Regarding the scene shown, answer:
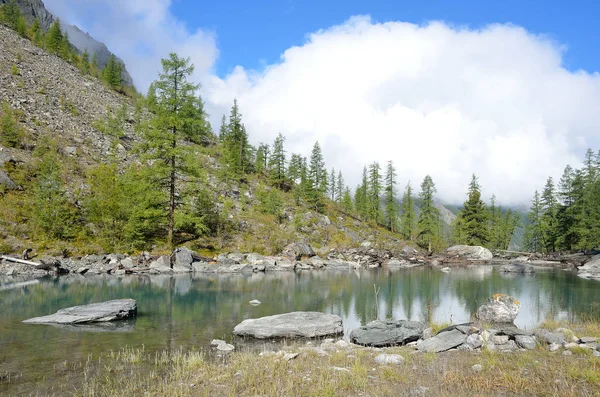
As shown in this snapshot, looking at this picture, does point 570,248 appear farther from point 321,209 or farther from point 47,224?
point 47,224

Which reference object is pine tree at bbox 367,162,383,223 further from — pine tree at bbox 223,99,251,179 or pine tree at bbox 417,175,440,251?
pine tree at bbox 223,99,251,179

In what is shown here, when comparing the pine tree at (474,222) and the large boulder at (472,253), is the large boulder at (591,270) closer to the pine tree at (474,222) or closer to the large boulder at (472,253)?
the large boulder at (472,253)

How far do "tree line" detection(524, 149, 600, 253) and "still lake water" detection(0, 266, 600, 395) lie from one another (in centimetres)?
3914

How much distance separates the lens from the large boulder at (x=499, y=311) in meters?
15.8

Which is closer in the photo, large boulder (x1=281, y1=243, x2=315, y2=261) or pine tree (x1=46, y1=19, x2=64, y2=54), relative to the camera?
large boulder (x1=281, y1=243, x2=315, y2=261)

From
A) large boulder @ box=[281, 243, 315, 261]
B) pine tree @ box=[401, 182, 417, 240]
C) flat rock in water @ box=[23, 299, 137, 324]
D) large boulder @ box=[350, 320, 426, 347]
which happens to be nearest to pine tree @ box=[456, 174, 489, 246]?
pine tree @ box=[401, 182, 417, 240]

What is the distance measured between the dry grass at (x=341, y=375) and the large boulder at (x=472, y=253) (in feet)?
216

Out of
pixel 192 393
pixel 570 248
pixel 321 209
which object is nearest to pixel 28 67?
pixel 321 209

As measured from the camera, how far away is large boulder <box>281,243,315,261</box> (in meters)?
51.8

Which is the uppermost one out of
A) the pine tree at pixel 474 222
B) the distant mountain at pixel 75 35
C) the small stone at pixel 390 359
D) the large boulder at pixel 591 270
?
the distant mountain at pixel 75 35

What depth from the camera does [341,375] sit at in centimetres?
890

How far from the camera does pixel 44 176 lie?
38.6 m

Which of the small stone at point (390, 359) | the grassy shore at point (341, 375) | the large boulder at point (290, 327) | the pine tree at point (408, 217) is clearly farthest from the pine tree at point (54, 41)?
the small stone at point (390, 359)

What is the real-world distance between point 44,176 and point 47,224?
18.7 ft
